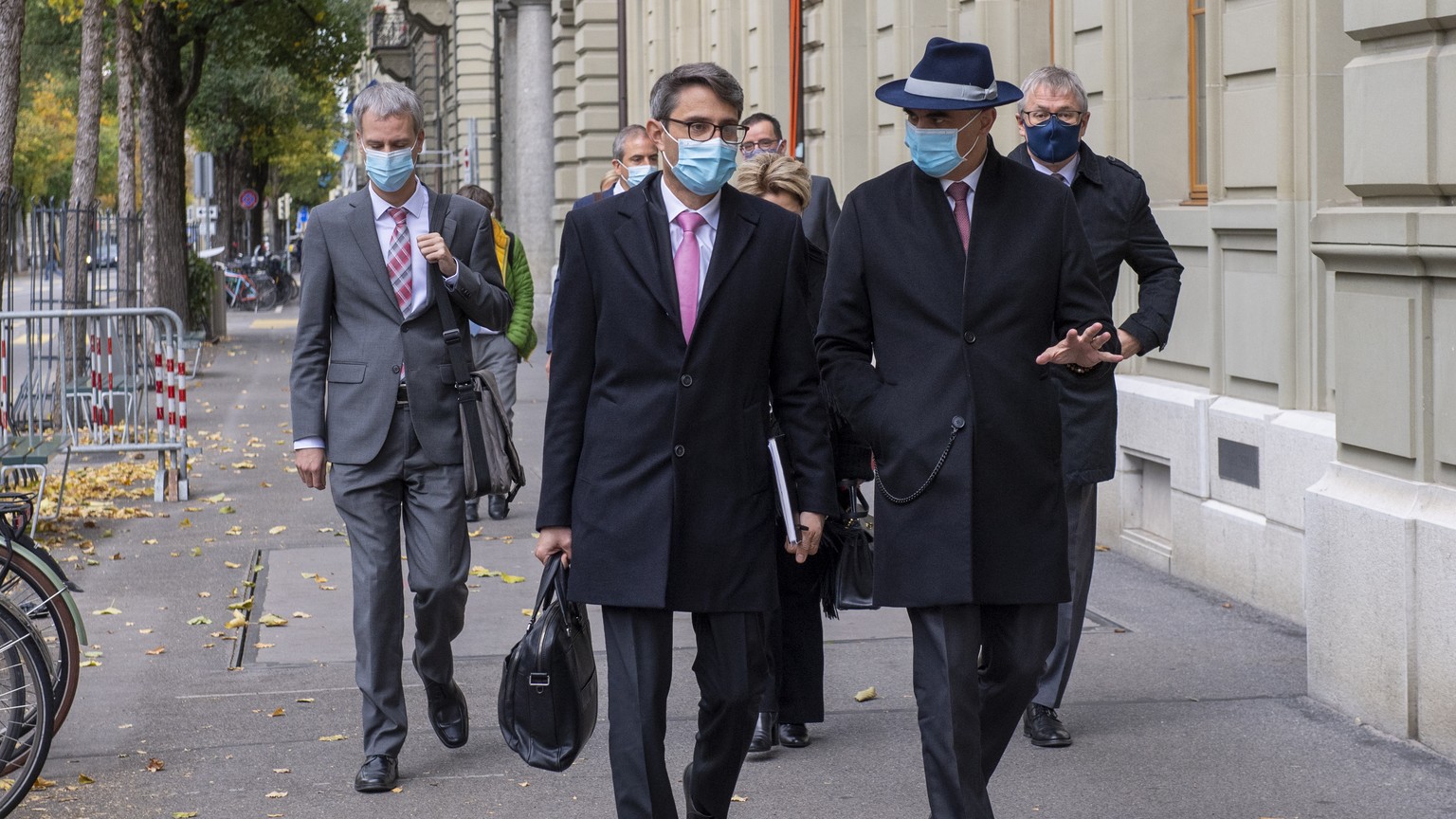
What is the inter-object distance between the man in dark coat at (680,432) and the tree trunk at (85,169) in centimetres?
1219

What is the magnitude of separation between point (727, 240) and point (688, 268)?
0.11m

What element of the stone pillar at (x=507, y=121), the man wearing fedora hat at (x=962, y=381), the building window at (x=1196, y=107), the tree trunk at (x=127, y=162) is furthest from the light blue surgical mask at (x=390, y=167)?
the stone pillar at (x=507, y=121)

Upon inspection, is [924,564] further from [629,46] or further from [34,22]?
[34,22]

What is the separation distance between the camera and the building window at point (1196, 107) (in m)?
9.48

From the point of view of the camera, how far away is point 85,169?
1917 centimetres

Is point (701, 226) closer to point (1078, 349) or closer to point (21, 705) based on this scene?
point (1078, 349)

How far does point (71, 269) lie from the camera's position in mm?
16234

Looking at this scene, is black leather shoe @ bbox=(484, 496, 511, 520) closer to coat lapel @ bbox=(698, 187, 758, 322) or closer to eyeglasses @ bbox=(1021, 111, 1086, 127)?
eyeglasses @ bbox=(1021, 111, 1086, 127)

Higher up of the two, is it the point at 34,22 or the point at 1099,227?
the point at 34,22

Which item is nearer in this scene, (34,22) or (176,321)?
(176,321)

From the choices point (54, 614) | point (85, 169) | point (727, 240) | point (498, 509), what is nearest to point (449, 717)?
point (54, 614)

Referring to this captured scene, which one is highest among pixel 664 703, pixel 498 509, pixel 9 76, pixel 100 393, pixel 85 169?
pixel 9 76

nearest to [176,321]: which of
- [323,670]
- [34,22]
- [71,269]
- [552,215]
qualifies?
[71,269]

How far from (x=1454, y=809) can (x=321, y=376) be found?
3441 millimetres
